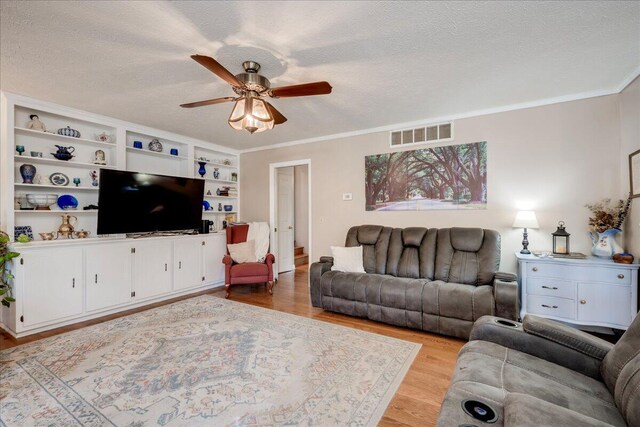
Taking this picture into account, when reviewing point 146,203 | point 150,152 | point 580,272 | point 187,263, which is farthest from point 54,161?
point 580,272

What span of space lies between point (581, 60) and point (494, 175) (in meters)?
1.38

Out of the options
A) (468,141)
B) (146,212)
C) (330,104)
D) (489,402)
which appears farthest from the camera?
(146,212)

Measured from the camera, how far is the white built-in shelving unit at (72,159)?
3.01 m

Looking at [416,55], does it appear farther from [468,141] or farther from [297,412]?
[297,412]

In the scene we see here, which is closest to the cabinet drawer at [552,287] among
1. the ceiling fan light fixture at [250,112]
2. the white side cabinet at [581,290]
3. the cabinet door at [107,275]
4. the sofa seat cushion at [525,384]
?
the white side cabinet at [581,290]

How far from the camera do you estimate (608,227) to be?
111 inches

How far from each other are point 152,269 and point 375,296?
3.08m

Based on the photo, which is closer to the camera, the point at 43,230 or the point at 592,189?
the point at 592,189

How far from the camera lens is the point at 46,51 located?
87.1 inches

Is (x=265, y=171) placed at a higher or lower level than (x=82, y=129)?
lower

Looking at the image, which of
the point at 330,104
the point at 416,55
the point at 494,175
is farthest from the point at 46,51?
the point at 494,175

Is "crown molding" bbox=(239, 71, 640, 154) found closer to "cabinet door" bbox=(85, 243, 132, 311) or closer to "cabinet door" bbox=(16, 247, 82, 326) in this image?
"cabinet door" bbox=(85, 243, 132, 311)

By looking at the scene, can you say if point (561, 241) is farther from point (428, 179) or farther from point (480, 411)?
point (480, 411)

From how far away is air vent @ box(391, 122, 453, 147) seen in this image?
373 cm
